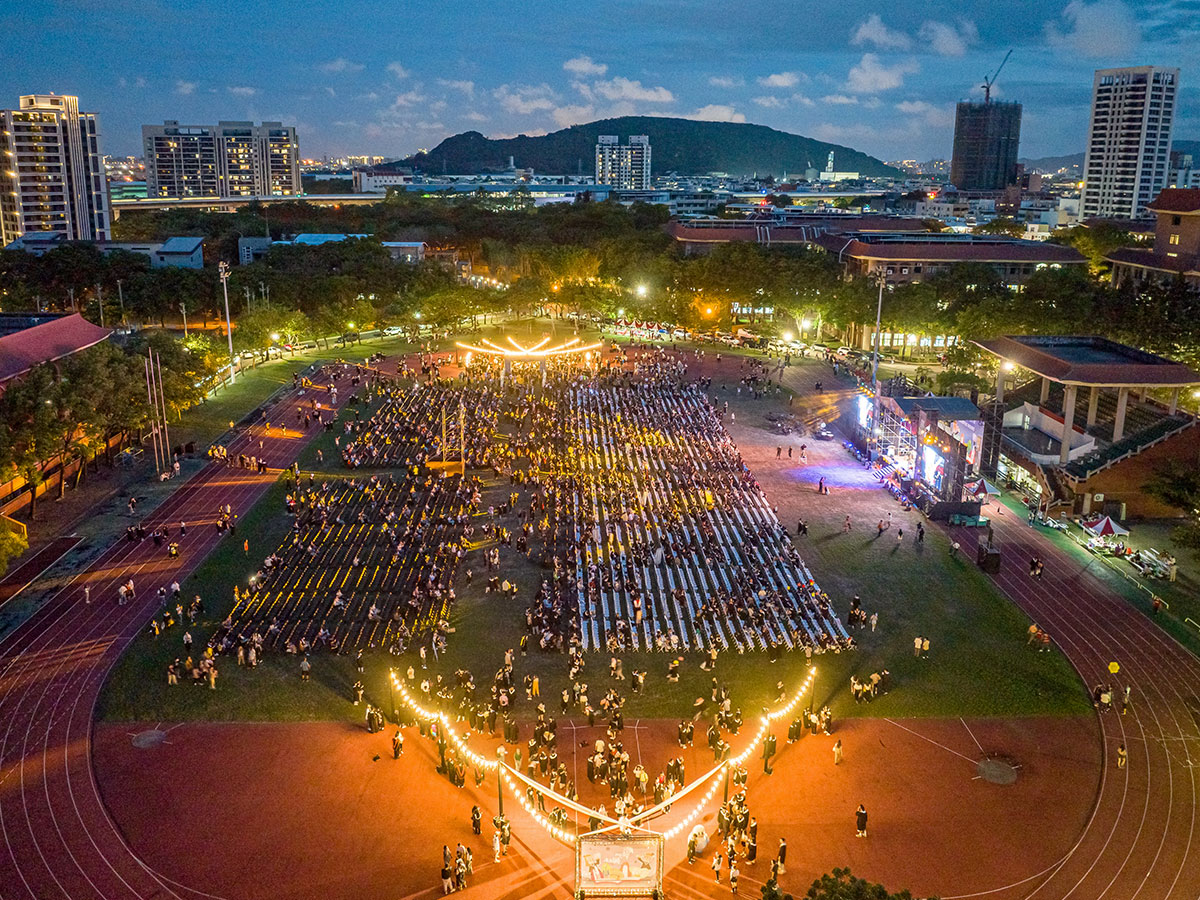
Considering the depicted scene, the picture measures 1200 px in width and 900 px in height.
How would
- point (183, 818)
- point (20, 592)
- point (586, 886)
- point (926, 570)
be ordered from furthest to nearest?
point (926, 570) → point (20, 592) → point (183, 818) → point (586, 886)

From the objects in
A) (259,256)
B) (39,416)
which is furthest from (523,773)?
(259,256)

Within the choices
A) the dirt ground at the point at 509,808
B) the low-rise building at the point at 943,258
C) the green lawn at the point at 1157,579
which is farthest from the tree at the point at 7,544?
the low-rise building at the point at 943,258

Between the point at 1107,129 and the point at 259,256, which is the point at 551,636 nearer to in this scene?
the point at 259,256

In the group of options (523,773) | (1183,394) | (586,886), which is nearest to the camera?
(586,886)

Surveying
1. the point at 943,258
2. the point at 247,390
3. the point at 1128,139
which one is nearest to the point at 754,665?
the point at 247,390

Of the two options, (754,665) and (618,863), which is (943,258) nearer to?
(754,665)

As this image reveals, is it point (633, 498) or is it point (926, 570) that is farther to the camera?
point (633, 498)

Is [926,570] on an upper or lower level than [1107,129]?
lower
